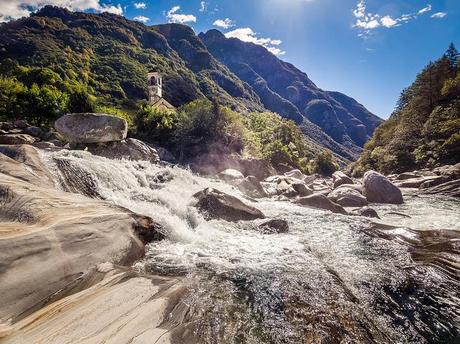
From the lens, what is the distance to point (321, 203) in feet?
55.2

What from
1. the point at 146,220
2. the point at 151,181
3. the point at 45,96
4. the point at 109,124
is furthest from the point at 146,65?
the point at 146,220

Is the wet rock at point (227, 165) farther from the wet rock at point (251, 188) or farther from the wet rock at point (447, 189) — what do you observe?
the wet rock at point (447, 189)

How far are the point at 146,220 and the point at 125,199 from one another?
14.9ft

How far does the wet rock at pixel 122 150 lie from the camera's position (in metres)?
23.4

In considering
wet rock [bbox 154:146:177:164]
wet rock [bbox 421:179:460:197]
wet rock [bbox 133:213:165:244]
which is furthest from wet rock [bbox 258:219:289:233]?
wet rock [bbox 154:146:177:164]

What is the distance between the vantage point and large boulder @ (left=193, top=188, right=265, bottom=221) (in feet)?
40.7

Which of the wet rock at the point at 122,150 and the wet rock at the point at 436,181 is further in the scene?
the wet rock at the point at 122,150

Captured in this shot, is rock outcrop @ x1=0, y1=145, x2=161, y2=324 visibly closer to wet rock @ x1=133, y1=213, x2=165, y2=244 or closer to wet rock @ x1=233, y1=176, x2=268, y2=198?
wet rock @ x1=133, y1=213, x2=165, y2=244

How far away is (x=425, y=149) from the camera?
38.8m

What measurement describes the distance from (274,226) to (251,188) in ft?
38.5

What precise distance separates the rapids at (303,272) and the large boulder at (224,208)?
605 mm

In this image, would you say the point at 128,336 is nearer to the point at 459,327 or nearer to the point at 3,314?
the point at 3,314

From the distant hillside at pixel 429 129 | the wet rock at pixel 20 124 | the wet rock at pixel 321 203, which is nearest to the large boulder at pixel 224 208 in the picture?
the wet rock at pixel 321 203

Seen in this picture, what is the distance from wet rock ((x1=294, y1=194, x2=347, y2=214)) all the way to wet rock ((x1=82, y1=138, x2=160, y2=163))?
15516mm
